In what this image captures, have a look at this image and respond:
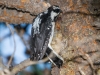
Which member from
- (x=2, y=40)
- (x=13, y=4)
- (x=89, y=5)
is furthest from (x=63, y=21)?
(x=2, y=40)

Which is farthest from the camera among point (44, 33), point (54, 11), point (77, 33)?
point (44, 33)

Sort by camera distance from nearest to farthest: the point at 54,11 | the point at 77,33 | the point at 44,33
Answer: the point at 77,33 → the point at 54,11 → the point at 44,33

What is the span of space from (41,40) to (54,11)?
1.02ft

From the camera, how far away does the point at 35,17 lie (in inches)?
125

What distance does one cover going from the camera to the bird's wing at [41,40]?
3.01 meters

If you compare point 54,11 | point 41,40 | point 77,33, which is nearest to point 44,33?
point 41,40

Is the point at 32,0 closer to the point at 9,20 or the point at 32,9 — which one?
the point at 32,9

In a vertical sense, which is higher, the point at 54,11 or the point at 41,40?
the point at 54,11

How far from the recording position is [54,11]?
3.01 meters

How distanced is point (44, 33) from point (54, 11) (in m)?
0.26

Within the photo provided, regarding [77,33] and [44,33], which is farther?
[44,33]

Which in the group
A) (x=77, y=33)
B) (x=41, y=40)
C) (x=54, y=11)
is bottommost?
(x=41, y=40)

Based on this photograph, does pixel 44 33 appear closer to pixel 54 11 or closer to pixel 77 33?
pixel 54 11

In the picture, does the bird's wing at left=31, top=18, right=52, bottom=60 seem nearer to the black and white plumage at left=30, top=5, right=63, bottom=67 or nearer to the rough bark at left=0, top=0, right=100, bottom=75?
the black and white plumage at left=30, top=5, right=63, bottom=67
